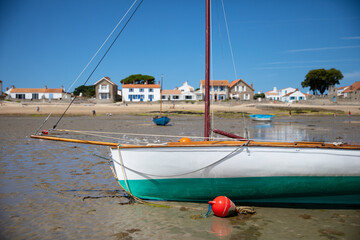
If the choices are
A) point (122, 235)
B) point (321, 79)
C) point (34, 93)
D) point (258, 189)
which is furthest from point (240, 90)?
point (122, 235)

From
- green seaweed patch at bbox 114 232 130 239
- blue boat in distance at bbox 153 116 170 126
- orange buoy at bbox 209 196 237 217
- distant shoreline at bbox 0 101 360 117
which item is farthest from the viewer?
distant shoreline at bbox 0 101 360 117

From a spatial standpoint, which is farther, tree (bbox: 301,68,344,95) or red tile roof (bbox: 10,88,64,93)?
tree (bbox: 301,68,344,95)

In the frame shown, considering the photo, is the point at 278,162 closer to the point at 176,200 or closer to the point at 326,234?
the point at 326,234

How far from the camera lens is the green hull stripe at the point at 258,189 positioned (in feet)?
20.0

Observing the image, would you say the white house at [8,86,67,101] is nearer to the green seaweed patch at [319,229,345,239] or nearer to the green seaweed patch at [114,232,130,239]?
the green seaweed patch at [114,232,130,239]

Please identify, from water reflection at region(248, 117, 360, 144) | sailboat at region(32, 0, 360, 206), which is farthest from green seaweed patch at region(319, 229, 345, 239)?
water reflection at region(248, 117, 360, 144)

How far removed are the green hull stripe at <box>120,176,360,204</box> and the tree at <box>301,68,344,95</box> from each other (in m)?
90.2

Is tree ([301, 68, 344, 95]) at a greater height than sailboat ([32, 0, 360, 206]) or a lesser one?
greater

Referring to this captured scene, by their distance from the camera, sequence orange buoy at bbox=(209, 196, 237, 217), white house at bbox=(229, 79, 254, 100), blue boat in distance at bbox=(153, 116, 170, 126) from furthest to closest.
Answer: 1. white house at bbox=(229, 79, 254, 100)
2. blue boat in distance at bbox=(153, 116, 170, 126)
3. orange buoy at bbox=(209, 196, 237, 217)

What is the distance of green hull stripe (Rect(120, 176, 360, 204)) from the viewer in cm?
611

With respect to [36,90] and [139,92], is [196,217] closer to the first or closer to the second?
[139,92]

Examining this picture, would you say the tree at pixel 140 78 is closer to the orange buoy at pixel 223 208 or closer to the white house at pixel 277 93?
the white house at pixel 277 93

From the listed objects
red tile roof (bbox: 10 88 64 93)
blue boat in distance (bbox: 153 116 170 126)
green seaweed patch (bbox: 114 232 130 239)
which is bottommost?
green seaweed patch (bbox: 114 232 130 239)

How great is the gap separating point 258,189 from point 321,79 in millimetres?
92997
